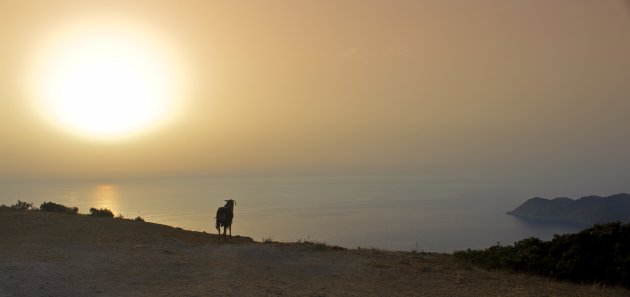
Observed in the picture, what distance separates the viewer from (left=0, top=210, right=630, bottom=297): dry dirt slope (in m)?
11.3

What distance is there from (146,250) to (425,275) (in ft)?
29.9

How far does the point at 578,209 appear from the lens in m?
74.0

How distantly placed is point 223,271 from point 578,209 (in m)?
74.1

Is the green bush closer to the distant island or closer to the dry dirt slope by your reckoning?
the dry dirt slope

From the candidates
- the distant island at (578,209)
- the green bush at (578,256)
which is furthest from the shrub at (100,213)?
the distant island at (578,209)

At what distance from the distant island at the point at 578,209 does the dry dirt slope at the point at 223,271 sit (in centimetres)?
4351

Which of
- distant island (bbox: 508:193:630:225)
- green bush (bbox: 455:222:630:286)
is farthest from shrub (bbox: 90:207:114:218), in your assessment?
distant island (bbox: 508:193:630:225)

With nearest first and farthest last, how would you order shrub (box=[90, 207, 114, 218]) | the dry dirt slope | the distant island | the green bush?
the dry dirt slope → the green bush → shrub (box=[90, 207, 114, 218]) → the distant island

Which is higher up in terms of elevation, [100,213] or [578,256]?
[100,213]

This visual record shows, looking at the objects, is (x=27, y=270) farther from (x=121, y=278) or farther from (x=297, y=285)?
(x=297, y=285)

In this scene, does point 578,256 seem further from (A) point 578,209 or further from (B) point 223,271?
(A) point 578,209

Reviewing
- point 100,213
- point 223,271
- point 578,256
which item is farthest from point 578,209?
point 223,271

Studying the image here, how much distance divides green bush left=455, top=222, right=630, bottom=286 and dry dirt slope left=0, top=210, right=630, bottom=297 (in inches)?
27.7

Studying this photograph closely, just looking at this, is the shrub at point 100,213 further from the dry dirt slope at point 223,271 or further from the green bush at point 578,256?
the green bush at point 578,256
